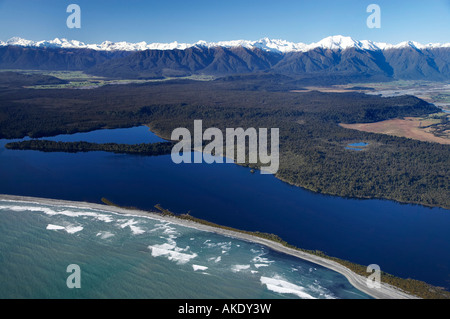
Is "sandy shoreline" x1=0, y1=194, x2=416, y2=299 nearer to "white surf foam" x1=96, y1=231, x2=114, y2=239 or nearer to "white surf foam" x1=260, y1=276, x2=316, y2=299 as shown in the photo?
→ "white surf foam" x1=260, y1=276, x2=316, y2=299

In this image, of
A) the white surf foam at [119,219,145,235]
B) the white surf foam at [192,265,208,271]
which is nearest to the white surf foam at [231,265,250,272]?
the white surf foam at [192,265,208,271]

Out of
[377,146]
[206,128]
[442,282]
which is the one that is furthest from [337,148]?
[442,282]

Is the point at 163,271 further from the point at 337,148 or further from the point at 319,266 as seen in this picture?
the point at 337,148

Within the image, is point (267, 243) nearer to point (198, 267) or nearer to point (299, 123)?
point (198, 267)

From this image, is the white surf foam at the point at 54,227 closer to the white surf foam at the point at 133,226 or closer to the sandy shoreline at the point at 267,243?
the sandy shoreline at the point at 267,243
